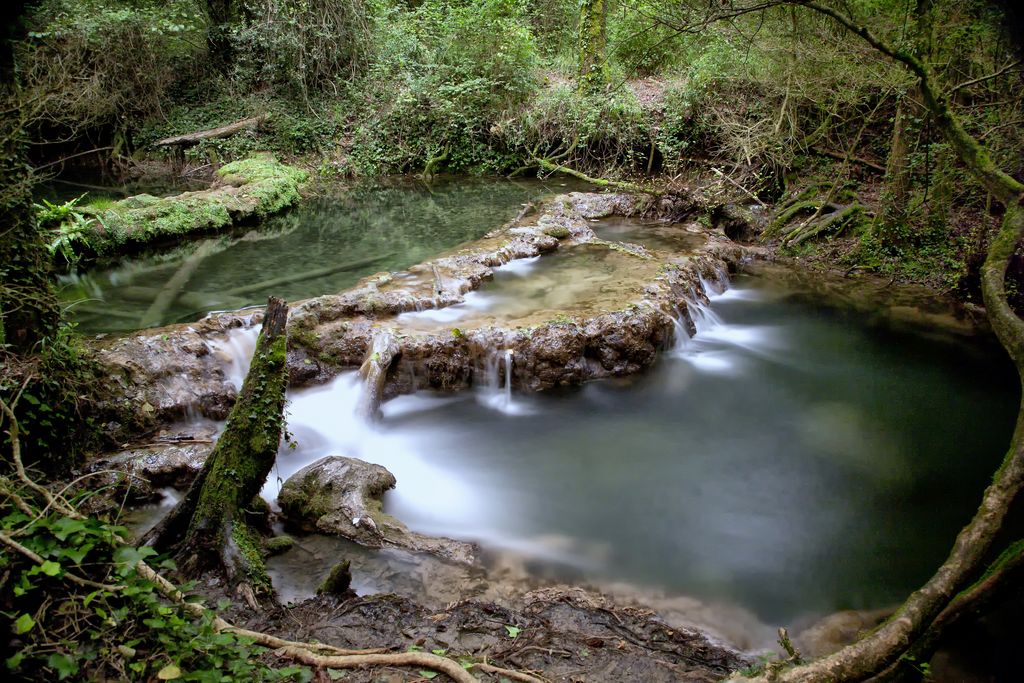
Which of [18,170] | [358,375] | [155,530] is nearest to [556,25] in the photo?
[358,375]

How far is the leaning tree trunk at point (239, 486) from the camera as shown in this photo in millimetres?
4188

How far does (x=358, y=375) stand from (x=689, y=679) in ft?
15.6

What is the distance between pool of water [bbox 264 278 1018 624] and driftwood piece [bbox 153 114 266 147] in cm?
1655

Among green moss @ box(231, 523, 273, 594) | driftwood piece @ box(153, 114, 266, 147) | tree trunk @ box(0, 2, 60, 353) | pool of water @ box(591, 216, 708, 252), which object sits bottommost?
green moss @ box(231, 523, 273, 594)

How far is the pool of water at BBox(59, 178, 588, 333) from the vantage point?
29.8ft

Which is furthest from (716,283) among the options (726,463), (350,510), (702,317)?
(350,510)

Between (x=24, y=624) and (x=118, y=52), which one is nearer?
(x=24, y=624)

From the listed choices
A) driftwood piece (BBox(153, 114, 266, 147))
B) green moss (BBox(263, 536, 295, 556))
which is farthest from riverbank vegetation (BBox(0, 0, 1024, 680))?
green moss (BBox(263, 536, 295, 556))

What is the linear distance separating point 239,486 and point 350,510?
995 millimetres

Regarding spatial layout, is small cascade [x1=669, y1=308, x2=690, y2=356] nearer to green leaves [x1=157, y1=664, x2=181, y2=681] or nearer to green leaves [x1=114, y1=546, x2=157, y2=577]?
green leaves [x1=114, y1=546, x2=157, y2=577]

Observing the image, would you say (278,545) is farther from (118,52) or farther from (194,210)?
(118,52)

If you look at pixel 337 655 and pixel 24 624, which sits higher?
pixel 24 624

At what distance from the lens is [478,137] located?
1944cm

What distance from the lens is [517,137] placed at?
18141 millimetres
